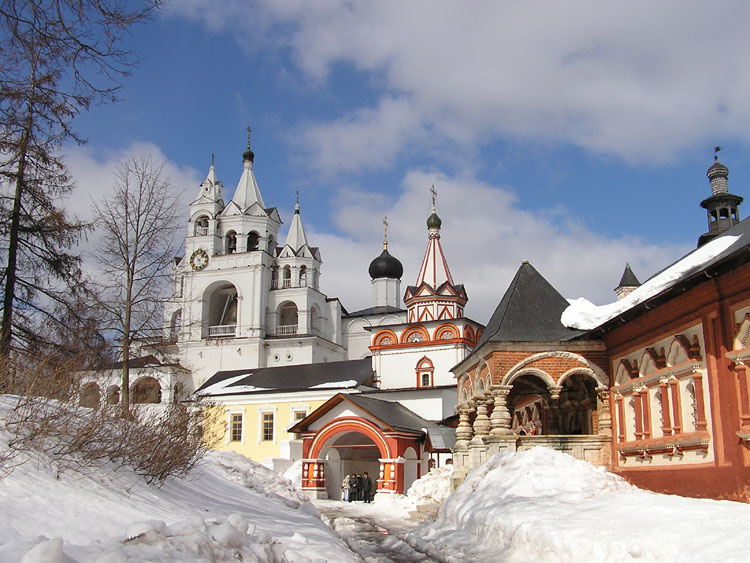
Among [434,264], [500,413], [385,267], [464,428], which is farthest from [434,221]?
[500,413]

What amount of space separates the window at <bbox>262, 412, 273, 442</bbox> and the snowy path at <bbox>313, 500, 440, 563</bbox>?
43.0 feet

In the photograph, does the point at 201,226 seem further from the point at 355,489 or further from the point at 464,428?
the point at 464,428

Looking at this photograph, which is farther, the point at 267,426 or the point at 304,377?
the point at 304,377

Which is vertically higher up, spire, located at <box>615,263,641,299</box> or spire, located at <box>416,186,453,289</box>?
spire, located at <box>416,186,453,289</box>

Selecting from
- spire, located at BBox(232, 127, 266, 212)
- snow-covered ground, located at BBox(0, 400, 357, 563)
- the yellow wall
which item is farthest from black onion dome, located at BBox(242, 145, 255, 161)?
snow-covered ground, located at BBox(0, 400, 357, 563)

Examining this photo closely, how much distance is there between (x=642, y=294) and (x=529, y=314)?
301 centimetres

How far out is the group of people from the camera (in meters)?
28.0

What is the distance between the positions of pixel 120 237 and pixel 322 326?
123ft

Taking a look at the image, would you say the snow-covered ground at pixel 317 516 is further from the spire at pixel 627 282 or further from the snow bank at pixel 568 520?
the spire at pixel 627 282

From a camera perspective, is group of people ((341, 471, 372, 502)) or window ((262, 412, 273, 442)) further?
window ((262, 412, 273, 442))

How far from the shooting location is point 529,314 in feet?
58.4

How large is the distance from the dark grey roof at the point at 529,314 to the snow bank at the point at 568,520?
9.95 feet

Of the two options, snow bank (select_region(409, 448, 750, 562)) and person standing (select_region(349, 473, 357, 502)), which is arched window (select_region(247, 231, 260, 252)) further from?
snow bank (select_region(409, 448, 750, 562))

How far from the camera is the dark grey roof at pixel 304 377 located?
39906 millimetres
